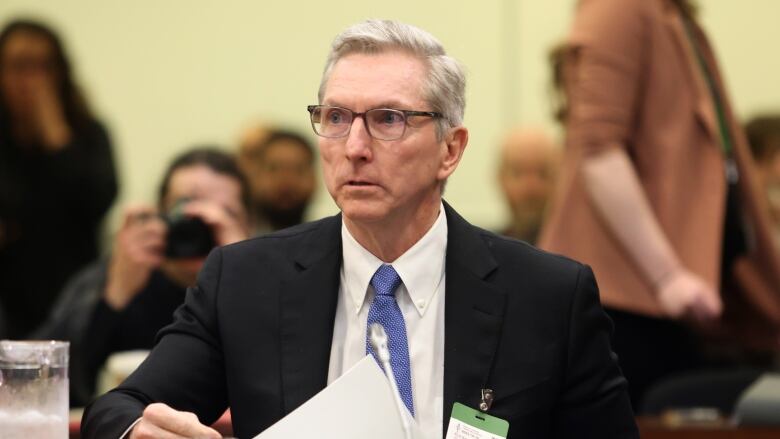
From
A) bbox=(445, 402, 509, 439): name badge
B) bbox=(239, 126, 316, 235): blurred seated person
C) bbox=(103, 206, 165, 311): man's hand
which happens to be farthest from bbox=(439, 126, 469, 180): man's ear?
bbox=(239, 126, 316, 235): blurred seated person

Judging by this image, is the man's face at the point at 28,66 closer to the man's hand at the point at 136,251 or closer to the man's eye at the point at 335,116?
the man's hand at the point at 136,251

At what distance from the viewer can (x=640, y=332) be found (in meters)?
3.93

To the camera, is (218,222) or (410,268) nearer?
(410,268)

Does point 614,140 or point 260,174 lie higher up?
point 614,140

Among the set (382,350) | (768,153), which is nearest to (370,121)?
(382,350)

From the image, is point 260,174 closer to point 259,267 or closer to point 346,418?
point 259,267

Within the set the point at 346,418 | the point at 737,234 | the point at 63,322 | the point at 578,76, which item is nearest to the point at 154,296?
the point at 63,322

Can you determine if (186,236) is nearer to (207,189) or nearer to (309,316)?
(207,189)

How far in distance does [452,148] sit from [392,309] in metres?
0.31

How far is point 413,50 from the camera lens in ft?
8.07

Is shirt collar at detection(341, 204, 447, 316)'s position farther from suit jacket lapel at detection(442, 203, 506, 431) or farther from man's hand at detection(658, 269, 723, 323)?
man's hand at detection(658, 269, 723, 323)

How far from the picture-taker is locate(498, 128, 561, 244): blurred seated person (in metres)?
5.73

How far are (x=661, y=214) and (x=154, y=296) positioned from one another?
57.0 inches

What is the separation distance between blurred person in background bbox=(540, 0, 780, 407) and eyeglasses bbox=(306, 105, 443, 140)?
153cm
